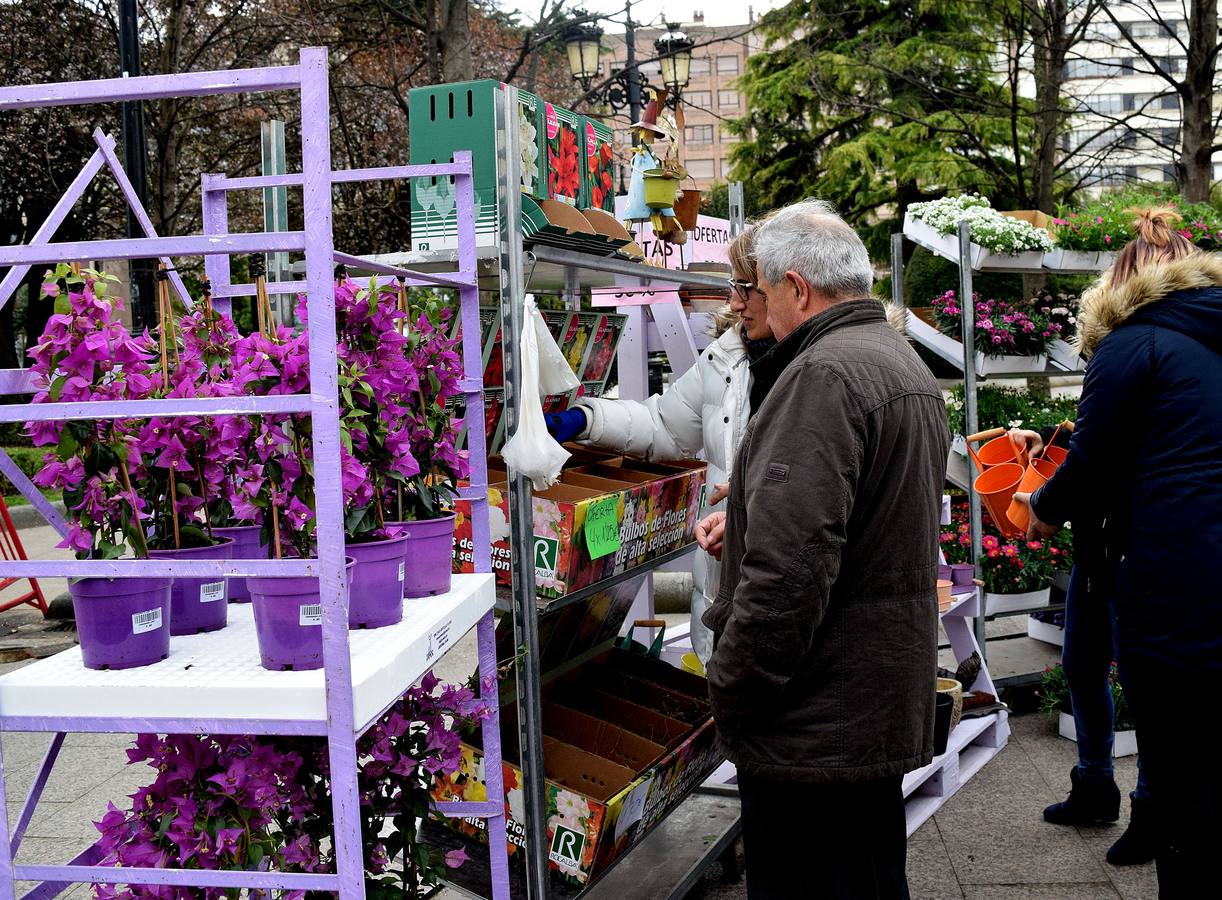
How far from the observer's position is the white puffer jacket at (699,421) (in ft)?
11.8

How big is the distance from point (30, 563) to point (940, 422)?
68.6 inches

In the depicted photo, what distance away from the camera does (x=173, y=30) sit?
406 inches

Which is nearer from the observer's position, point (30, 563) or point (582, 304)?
point (30, 563)

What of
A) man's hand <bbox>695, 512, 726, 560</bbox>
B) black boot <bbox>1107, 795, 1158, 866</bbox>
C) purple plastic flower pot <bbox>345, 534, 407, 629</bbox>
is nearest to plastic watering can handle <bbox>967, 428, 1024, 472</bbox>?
black boot <bbox>1107, 795, 1158, 866</bbox>

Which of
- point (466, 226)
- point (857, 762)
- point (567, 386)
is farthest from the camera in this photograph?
point (567, 386)

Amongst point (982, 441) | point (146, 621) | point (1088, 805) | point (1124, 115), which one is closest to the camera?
point (146, 621)

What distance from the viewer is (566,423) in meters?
3.44

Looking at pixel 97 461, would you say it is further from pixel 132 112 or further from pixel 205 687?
pixel 132 112

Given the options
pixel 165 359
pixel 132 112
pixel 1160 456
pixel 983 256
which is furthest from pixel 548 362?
pixel 132 112

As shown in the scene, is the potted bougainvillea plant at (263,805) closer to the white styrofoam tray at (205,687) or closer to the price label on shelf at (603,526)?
the white styrofoam tray at (205,687)

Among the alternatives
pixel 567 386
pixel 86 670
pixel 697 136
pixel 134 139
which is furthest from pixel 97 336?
pixel 697 136

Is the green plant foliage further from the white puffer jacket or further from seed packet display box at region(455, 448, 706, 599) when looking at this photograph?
seed packet display box at region(455, 448, 706, 599)

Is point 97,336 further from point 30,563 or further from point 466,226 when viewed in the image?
point 466,226

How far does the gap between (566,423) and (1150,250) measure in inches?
68.1
